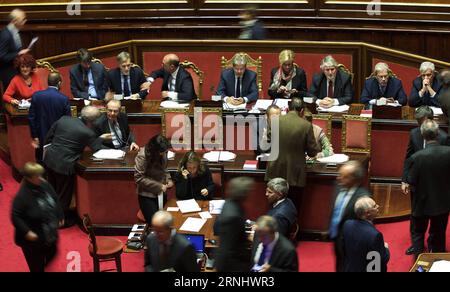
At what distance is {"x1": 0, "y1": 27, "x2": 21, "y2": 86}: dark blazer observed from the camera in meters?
9.71

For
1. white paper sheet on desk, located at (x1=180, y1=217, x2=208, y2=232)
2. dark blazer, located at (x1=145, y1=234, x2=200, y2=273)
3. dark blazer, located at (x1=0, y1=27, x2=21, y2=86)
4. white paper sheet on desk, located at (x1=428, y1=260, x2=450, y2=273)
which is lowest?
white paper sheet on desk, located at (x1=428, y1=260, x2=450, y2=273)

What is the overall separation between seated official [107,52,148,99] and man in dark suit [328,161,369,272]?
12.3 ft

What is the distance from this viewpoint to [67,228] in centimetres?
838

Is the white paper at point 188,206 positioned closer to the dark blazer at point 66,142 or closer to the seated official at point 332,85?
the dark blazer at point 66,142

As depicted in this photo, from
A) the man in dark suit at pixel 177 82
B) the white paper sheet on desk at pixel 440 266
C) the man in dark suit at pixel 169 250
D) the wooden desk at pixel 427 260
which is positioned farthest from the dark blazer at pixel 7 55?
the white paper sheet on desk at pixel 440 266

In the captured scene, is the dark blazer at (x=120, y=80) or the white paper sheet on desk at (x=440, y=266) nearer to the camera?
the white paper sheet on desk at (x=440, y=266)

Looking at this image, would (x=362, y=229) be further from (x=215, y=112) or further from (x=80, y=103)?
(x=80, y=103)

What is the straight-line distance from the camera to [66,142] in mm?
8008

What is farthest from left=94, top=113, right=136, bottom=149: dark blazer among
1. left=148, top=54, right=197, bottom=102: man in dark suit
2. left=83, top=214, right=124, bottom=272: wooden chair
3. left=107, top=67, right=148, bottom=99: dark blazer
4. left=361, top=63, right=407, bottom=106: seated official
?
left=361, top=63, right=407, bottom=106: seated official

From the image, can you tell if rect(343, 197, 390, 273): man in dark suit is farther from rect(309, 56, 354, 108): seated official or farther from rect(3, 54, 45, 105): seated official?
rect(3, 54, 45, 105): seated official

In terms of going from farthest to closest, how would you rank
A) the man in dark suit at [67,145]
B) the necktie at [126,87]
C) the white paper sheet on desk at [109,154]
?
the necktie at [126,87]
the white paper sheet on desk at [109,154]
the man in dark suit at [67,145]

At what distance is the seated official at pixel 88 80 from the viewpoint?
9.59 m

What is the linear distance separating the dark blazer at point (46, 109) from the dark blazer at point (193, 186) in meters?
1.63
